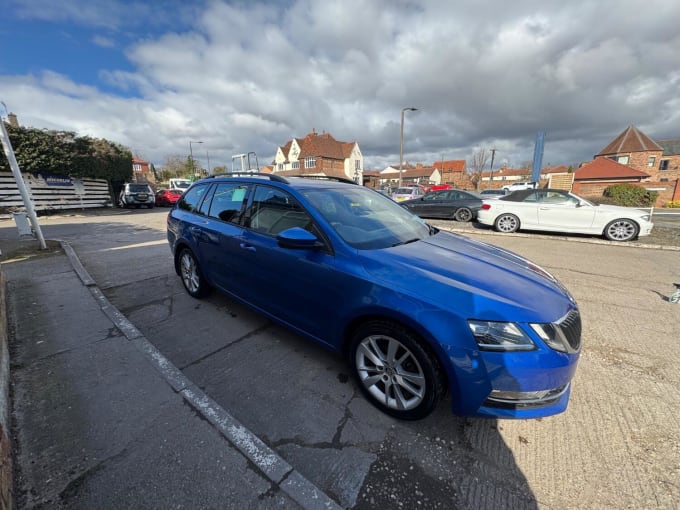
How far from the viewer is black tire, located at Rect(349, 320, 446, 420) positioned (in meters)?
1.97

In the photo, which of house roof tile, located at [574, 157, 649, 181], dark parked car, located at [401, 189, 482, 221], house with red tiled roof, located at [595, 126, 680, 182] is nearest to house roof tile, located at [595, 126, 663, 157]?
house with red tiled roof, located at [595, 126, 680, 182]

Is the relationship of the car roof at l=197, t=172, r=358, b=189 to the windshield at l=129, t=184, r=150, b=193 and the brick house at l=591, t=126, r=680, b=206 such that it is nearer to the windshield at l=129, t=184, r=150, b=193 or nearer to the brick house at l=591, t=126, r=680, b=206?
the windshield at l=129, t=184, r=150, b=193

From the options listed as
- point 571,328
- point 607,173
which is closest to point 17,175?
point 571,328

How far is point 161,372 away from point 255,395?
A: 883 millimetres

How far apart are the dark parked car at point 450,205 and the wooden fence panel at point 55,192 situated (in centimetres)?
2006

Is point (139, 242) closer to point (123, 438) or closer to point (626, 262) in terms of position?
point (123, 438)

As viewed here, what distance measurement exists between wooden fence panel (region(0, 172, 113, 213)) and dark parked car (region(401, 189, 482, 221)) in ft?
65.8

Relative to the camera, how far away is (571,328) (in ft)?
6.47

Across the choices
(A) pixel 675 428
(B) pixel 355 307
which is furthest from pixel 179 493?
(A) pixel 675 428

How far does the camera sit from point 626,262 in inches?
242

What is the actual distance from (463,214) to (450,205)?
0.65m

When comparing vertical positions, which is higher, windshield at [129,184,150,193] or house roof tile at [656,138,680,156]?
house roof tile at [656,138,680,156]

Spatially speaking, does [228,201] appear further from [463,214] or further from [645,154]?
[645,154]

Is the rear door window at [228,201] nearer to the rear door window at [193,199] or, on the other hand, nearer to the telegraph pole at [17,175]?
the rear door window at [193,199]
